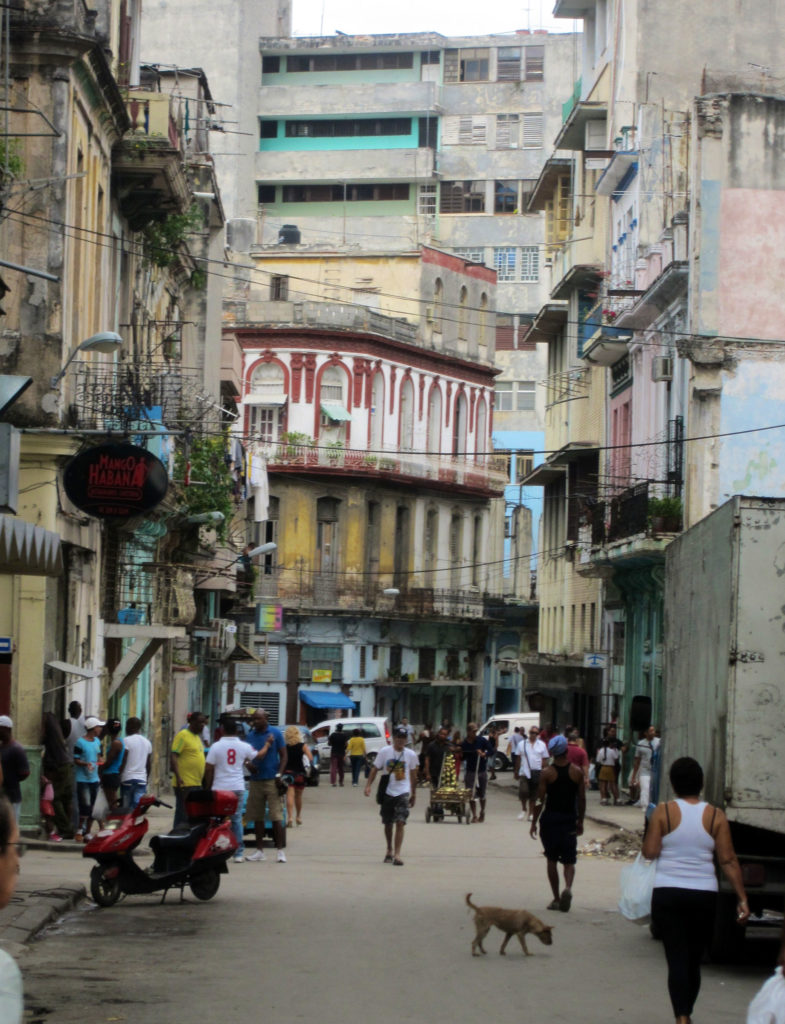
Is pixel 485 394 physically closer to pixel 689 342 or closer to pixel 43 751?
pixel 689 342

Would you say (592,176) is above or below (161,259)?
above

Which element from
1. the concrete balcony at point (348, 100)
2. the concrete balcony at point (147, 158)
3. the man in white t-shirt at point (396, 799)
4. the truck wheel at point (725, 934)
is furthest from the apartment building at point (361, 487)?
the truck wheel at point (725, 934)

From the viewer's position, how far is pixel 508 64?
9038 cm

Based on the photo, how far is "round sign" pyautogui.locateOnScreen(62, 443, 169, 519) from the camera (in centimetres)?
2311

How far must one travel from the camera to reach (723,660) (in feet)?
43.9

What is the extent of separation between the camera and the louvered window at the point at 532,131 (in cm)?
8912

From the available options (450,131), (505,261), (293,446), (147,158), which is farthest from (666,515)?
(450,131)

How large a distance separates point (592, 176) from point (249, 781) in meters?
30.8

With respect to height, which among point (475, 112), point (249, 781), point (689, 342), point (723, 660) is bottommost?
point (249, 781)

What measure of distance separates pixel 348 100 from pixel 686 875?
261ft

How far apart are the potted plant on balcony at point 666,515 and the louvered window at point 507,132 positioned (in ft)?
181

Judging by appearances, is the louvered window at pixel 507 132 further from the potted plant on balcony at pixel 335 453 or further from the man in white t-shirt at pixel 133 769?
the man in white t-shirt at pixel 133 769

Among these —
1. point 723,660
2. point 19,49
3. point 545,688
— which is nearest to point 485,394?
point 545,688

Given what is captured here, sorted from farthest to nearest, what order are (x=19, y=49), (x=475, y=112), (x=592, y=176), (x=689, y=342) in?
(x=475, y=112), (x=592, y=176), (x=689, y=342), (x=19, y=49)
